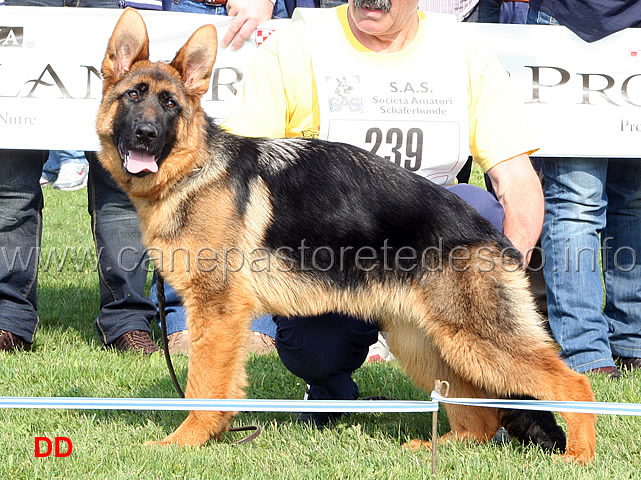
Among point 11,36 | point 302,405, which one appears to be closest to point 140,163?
point 302,405

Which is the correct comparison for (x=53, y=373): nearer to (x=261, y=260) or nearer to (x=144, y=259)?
(x=144, y=259)

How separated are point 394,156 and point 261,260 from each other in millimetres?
1091

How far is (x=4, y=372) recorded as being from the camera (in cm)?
418

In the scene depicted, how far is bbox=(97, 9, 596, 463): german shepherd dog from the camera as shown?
3025mm

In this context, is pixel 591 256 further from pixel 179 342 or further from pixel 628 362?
pixel 179 342

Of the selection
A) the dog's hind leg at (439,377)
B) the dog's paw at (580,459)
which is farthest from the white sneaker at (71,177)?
the dog's paw at (580,459)

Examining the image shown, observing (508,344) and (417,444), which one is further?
(417,444)

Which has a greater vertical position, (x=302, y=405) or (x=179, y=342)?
(x=302, y=405)

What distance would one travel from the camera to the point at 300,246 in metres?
3.18

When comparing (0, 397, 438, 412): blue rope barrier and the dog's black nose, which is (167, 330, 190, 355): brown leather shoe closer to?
(0, 397, 438, 412): blue rope barrier

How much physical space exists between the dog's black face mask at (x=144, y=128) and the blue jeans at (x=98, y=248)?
1.70 m

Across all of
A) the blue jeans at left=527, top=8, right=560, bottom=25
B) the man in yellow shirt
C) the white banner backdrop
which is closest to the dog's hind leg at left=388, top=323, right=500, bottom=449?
the man in yellow shirt

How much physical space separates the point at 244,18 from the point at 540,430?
3.20 metres

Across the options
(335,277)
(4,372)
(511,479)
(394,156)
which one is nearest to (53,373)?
(4,372)
